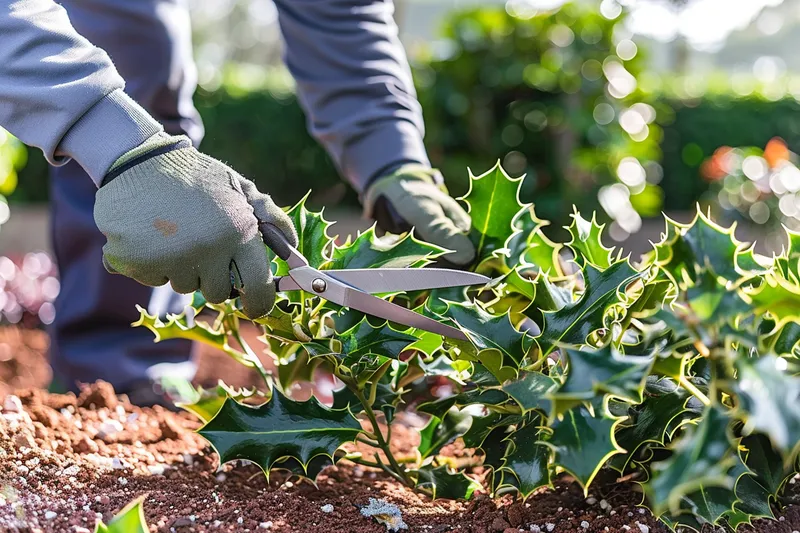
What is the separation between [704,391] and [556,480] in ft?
1.29

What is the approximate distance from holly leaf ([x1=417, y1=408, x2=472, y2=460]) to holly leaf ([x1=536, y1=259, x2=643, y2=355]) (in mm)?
320

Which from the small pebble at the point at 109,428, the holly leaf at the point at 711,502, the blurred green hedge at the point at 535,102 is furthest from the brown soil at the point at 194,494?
the blurred green hedge at the point at 535,102

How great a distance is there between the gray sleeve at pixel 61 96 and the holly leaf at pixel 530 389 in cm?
79

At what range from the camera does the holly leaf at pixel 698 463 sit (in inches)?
33.8

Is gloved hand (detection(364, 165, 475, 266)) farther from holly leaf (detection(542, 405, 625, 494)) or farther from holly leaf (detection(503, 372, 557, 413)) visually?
holly leaf (detection(542, 405, 625, 494))

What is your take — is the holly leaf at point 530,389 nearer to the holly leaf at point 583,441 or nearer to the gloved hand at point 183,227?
the holly leaf at point 583,441

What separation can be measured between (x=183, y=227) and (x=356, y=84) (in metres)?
0.95

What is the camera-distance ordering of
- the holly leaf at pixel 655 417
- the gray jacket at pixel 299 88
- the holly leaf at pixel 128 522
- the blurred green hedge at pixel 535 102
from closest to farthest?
the holly leaf at pixel 128 522
the holly leaf at pixel 655 417
the gray jacket at pixel 299 88
the blurred green hedge at pixel 535 102

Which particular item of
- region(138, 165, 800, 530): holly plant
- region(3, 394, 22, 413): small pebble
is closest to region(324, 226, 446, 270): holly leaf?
region(138, 165, 800, 530): holly plant

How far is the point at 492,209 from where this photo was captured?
5.25 feet

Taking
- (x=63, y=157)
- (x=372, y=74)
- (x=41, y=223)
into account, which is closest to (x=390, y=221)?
(x=372, y=74)

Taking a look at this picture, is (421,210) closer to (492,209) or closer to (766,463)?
(492,209)

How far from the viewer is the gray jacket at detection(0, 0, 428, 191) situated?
142 centimetres

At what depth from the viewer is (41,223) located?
647cm
